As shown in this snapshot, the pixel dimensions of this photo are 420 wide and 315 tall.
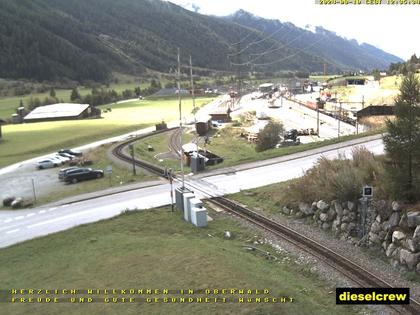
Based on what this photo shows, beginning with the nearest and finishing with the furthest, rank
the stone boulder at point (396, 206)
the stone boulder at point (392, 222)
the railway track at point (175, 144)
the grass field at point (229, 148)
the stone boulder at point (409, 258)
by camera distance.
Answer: the stone boulder at point (409, 258), the stone boulder at point (392, 222), the stone boulder at point (396, 206), the grass field at point (229, 148), the railway track at point (175, 144)

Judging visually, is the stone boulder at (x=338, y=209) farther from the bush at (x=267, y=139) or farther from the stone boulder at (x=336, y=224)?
the bush at (x=267, y=139)

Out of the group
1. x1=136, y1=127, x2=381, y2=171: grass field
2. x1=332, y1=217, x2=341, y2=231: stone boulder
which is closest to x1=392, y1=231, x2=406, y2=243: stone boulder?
x1=332, y1=217, x2=341, y2=231: stone boulder

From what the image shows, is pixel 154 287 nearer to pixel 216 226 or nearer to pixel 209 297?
pixel 209 297

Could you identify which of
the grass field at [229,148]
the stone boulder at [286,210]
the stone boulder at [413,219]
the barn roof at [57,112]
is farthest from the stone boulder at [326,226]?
the barn roof at [57,112]

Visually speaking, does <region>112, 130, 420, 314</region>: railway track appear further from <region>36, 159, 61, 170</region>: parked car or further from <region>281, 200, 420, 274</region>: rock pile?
<region>36, 159, 61, 170</region>: parked car

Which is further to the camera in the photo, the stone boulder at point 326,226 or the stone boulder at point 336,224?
the stone boulder at point 326,226

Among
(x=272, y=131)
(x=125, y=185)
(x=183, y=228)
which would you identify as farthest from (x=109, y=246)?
(x=272, y=131)

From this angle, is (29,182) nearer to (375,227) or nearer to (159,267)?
(159,267)
